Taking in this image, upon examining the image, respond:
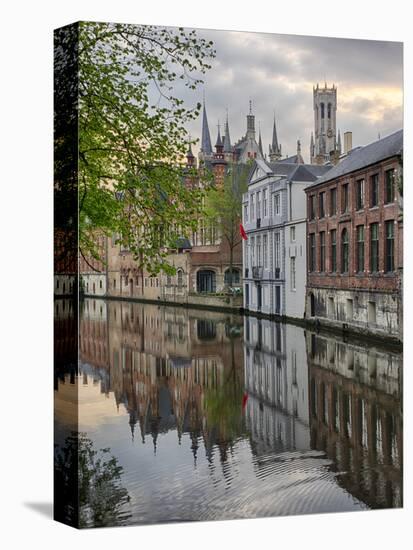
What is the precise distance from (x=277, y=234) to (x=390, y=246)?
1.80 metres

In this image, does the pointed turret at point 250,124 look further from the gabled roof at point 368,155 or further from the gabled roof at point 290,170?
the gabled roof at point 368,155

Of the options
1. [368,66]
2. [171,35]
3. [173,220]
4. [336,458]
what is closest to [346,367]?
[336,458]

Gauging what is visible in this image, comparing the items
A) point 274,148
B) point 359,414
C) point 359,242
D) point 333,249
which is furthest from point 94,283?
point 359,242

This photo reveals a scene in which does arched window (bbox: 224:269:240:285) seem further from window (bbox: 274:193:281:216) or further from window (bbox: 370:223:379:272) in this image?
window (bbox: 370:223:379:272)

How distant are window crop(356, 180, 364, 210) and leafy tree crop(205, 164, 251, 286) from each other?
6.65ft

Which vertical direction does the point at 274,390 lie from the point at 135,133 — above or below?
below

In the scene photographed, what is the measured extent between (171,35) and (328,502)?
6.90 metres

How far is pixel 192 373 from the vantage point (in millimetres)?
11930

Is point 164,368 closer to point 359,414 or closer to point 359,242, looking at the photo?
point 359,414

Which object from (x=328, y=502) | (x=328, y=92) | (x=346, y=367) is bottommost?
(x=328, y=502)

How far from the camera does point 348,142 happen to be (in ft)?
43.7

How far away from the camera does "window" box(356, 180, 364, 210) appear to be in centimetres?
1394

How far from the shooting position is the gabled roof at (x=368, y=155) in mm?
13273

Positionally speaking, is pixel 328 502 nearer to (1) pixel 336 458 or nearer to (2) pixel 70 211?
(1) pixel 336 458
